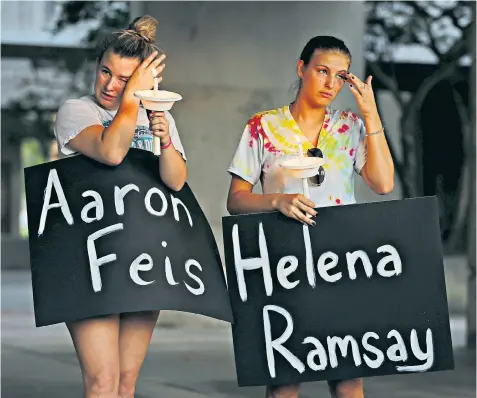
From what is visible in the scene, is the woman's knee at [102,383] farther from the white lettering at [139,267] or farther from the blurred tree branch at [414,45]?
the blurred tree branch at [414,45]

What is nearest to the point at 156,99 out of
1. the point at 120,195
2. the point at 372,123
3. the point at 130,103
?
the point at 130,103

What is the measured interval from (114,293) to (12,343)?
22.2 ft

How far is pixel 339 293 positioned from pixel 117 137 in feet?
3.07

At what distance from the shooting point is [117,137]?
3.59 meters

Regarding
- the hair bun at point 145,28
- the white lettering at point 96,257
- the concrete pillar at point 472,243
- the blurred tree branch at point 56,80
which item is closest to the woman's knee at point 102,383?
the white lettering at point 96,257

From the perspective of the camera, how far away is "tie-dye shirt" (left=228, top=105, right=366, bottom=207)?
12.7 ft

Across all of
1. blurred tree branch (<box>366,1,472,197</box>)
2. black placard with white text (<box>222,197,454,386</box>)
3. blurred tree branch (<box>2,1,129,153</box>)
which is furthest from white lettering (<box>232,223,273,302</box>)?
blurred tree branch (<box>2,1,129,153</box>)

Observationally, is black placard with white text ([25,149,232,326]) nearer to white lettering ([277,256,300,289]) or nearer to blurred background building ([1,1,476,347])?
white lettering ([277,256,300,289])

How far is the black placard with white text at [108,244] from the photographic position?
12.0 ft

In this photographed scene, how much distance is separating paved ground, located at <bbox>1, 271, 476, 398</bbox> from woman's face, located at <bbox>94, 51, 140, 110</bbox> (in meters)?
3.68

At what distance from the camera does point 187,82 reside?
10.1m

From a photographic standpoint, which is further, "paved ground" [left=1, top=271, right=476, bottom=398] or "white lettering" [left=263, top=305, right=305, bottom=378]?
"paved ground" [left=1, top=271, right=476, bottom=398]

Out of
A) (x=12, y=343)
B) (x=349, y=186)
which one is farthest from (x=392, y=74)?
(x=349, y=186)

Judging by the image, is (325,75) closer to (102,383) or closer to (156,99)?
(156,99)
